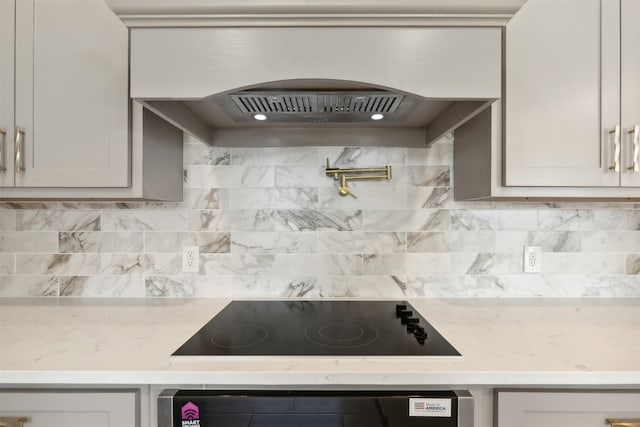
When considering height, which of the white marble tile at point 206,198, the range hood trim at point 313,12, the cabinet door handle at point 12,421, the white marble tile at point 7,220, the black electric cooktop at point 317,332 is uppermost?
the range hood trim at point 313,12

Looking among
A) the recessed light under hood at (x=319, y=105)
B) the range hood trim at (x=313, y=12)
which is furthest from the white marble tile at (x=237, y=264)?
the range hood trim at (x=313, y=12)

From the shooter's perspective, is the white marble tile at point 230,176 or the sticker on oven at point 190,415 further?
the white marble tile at point 230,176

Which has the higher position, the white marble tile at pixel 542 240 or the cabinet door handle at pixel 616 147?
the cabinet door handle at pixel 616 147

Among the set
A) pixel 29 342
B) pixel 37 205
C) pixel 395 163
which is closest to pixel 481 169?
pixel 395 163

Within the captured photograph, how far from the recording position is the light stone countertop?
795mm

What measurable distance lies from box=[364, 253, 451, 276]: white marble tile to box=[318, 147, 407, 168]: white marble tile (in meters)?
0.41

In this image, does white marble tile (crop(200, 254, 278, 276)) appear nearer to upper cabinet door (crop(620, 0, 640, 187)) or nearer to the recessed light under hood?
the recessed light under hood

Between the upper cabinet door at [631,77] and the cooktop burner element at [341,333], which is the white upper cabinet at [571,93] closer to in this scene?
the upper cabinet door at [631,77]

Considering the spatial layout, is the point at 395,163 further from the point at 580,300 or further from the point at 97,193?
the point at 97,193

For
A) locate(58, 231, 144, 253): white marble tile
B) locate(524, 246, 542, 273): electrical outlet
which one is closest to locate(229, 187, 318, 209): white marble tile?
locate(58, 231, 144, 253): white marble tile

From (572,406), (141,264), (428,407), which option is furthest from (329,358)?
(141,264)

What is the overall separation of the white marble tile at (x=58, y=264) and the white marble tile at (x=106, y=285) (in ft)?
0.10

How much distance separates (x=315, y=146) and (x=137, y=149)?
69cm

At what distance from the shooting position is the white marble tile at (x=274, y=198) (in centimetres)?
149
